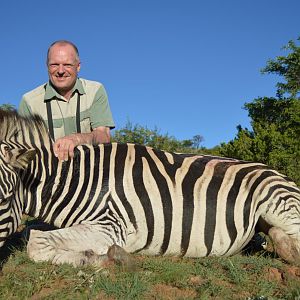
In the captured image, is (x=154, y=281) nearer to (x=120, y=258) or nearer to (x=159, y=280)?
(x=159, y=280)

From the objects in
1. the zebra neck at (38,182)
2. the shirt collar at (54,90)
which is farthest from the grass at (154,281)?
the shirt collar at (54,90)

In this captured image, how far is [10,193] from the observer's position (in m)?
2.34

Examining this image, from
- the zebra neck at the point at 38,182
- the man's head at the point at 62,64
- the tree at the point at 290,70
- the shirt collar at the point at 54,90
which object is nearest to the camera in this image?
the zebra neck at the point at 38,182

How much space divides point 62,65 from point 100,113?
541 mm

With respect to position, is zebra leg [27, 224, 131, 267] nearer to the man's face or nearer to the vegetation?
the vegetation

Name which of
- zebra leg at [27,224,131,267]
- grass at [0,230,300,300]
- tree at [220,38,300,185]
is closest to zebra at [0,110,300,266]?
zebra leg at [27,224,131,267]

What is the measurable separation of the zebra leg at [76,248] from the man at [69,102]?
110 cm

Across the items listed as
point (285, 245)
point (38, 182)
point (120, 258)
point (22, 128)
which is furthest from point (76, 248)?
point (285, 245)

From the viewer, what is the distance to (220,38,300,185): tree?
11906 millimetres

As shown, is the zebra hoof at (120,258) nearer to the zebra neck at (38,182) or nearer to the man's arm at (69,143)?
the zebra neck at (38,182)

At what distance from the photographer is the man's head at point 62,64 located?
343cm

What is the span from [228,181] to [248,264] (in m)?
0.63

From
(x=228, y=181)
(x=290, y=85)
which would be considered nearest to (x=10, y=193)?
(x=228, y=181)

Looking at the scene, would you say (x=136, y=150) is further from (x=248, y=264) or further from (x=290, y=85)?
(x=290, y=85)
